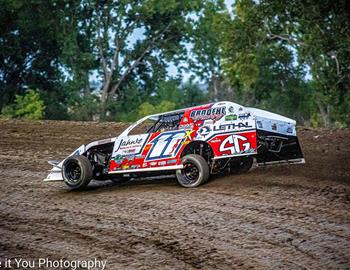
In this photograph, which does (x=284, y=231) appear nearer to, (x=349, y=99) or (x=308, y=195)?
(x=308, y=195)

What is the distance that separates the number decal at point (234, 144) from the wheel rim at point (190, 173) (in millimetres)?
631

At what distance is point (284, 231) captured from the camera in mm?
8281

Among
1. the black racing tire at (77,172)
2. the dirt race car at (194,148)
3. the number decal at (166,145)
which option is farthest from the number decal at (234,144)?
the black racing tire at (77,172)

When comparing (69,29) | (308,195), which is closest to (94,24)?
(69,29)

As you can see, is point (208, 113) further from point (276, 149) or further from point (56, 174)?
point (56, 174)

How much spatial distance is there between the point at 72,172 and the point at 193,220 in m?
3.82

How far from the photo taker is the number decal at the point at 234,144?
10.7 metres

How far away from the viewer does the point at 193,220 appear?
29.3ft

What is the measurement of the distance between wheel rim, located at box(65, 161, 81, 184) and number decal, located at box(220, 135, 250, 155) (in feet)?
9.52

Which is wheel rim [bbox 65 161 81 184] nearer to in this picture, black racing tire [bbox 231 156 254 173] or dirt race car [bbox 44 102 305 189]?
dirt race car [bbox 44 102 305 189]

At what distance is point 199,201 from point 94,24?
35943mm

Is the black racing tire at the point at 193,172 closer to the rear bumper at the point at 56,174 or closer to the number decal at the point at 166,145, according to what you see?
the number decal at the point at 166,145

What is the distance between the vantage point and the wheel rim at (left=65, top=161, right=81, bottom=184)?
1182cm

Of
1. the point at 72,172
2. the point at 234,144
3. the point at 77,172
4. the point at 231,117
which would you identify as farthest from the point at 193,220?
the point at 72,172
